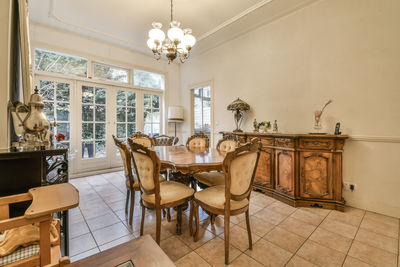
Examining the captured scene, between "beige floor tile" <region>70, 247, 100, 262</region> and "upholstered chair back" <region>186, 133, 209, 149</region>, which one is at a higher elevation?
"upholstered chair back" <region>186, 133, 209, 149</region>

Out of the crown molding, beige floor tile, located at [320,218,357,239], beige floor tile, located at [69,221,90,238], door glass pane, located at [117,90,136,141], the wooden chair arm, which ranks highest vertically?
door glass pane, located at [117,90,136,141]

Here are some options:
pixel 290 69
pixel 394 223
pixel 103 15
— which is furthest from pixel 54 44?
pixel 394 223

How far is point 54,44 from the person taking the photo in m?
3.54

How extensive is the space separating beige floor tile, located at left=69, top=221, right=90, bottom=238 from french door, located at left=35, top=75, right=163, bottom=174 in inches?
87.1

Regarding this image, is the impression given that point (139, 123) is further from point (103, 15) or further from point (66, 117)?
point (103, 15)

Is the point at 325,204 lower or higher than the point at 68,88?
lower

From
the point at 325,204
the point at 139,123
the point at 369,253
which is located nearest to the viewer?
the point at 369,253

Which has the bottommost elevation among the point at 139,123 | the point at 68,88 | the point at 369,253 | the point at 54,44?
the point at 369,253

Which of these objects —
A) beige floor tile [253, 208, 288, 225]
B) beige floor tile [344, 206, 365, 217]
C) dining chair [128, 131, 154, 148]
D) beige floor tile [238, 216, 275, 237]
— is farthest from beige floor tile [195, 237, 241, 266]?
dining chair [128, 131, 154, 148]

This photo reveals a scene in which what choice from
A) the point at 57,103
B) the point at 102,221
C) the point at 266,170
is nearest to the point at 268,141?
the point at 266,170

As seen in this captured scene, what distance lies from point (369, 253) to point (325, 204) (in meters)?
0.86

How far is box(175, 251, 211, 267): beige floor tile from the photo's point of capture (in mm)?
1420

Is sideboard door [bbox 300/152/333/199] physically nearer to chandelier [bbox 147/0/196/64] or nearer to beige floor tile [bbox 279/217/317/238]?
beige floor tile [bbox 279/217/317/238]

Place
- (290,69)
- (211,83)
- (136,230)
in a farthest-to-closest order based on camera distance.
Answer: (211,83) → (290,69) → (136,230)
